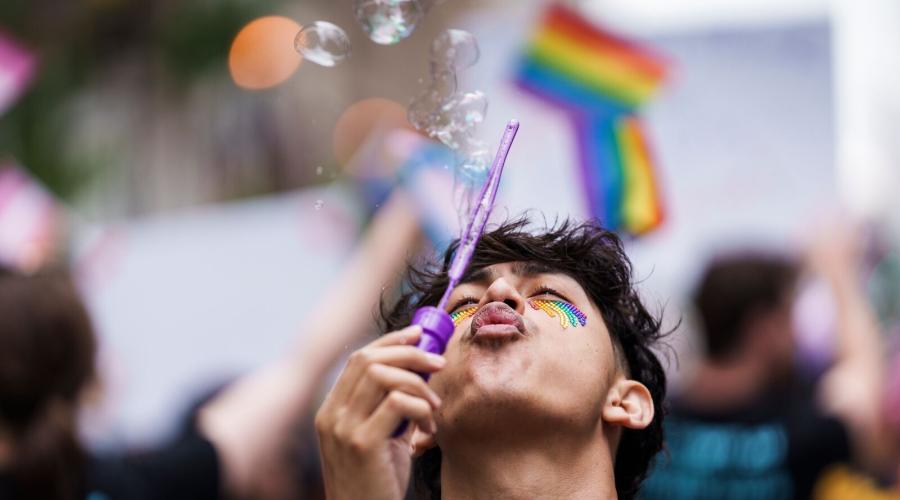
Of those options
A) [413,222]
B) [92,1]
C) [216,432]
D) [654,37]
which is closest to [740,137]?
[654,37]

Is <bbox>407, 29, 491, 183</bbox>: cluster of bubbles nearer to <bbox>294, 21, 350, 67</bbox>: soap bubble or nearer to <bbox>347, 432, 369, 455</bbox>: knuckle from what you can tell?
<bbox>294, 21, 350, 67</bbox>: soap bubble

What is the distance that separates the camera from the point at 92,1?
11.8 meters

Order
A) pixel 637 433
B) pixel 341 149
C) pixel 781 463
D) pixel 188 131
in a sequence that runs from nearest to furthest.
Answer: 1. pixel 637 433
2. pixel 781 463
3. pixel 341 149
4. pixel 188 131

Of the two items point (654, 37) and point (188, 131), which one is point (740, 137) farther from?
point (188, 131)

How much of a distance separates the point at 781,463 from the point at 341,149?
404 cm

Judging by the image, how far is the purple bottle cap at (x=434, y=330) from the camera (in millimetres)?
1902

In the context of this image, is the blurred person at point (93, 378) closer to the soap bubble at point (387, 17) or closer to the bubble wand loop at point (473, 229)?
the soap bubble at point (387, 17)

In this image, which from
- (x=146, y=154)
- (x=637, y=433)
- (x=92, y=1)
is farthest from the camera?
(x=146, y=154)

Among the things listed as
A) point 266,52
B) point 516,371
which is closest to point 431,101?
point 516,371

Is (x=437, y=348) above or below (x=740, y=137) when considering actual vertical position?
above

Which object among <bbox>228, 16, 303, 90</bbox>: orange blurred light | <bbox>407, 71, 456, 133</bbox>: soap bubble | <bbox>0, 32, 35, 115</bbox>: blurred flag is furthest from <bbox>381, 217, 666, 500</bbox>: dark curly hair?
<bbox>0, 32, 35, 115</bbox>: blurred flag

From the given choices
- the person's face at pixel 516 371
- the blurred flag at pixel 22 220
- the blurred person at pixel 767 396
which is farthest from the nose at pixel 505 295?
the blurred flag at pixel 22 220

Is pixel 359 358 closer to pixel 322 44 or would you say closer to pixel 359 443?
pixel 359 443

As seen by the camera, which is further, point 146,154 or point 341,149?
point 146,154
